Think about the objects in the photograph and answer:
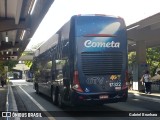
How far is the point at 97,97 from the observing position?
1318 cm

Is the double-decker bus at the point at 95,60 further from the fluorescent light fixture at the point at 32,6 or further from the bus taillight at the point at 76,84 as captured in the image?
the fluorescent light fixture at the point at 32,6

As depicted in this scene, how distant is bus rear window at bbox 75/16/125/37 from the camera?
43.9ft

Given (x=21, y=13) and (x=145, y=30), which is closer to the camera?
(x=21, y=13)

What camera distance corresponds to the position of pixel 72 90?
1304cm

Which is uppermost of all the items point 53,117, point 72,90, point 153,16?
point 153,16

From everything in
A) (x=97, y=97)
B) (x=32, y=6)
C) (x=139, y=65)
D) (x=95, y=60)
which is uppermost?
(x=32, y=6)

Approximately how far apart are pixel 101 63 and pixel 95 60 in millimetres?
258

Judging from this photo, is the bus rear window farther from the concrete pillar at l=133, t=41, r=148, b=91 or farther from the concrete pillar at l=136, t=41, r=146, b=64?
the concrete pillar at l=136, t=41, r=146, b=64

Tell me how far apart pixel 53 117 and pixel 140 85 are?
1647 centimetres

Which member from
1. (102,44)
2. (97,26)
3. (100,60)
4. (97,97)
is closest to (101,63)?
(100,60)

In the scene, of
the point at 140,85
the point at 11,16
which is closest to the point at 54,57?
the point at 11,16

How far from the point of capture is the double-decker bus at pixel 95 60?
1308 cm

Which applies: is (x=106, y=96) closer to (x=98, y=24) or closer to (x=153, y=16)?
(x=98, y=24)

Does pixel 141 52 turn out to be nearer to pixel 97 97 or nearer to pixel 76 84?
pixel 97 97
